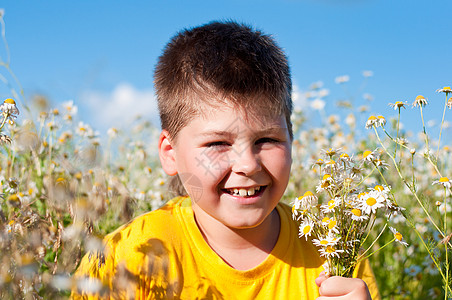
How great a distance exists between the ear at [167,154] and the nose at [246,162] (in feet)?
0.90

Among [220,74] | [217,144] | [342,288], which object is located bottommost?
[342,288]

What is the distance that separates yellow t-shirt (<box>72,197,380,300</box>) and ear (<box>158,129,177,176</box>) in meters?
0.14

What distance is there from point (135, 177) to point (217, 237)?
167 cm

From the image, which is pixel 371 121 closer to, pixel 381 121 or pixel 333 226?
pixel 381 121

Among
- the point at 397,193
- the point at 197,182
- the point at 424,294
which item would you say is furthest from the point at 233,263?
the point at 397,193

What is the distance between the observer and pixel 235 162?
127 cm

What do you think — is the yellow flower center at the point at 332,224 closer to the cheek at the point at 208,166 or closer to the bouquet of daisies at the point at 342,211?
the bouquet of daisies at the point at 342,211

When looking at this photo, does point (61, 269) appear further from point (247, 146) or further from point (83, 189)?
point (247, 146)

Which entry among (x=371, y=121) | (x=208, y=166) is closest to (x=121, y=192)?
(x=208, y=166)

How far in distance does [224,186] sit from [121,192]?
1.14 feet

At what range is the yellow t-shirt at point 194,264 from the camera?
50.6 inches

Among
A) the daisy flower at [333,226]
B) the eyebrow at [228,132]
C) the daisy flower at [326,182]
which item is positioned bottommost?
the daisy flower at [333,226]

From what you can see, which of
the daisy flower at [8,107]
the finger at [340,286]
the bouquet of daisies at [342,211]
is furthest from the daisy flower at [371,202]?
the daisy flower at [8,107]

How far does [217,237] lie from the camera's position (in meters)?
1.49
